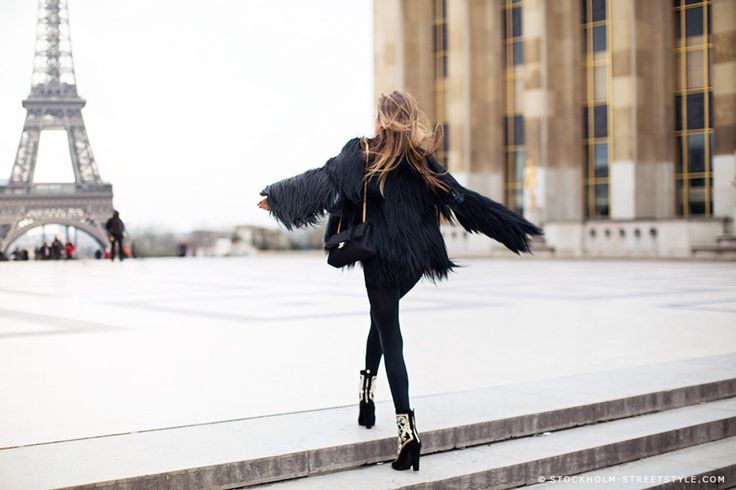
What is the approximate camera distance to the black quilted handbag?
5.33m

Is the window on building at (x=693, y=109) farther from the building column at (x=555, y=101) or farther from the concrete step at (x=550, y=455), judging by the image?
the concrete step at (x=550, y=455)

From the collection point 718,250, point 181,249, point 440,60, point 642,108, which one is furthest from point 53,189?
point 718,250

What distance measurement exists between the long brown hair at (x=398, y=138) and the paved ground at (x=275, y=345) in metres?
1.91

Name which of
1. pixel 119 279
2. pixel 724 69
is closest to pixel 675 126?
pixel 724 69

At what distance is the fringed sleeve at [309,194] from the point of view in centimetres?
551

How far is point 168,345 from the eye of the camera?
31.7 feet

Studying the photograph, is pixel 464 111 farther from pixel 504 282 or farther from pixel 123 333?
pixel 123 333

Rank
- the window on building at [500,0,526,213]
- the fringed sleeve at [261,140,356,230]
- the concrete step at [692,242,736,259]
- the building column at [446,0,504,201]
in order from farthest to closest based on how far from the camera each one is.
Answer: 1. the window on building at [500,0,526,213]
2. the building column at [446,0,504,201]
3. the concrete step at [692,242,736,259]
4. the fringed sleeve at [261,140,356,230]

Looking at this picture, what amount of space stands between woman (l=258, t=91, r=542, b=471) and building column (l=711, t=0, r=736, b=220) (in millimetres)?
38620

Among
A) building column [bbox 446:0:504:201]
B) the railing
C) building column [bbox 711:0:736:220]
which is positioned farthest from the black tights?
the railing

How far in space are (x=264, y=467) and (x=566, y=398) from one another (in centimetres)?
266

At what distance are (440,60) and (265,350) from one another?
156 ft

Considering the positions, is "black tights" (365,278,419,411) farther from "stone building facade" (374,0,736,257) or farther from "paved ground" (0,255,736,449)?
"stone building facade" (374,0,736,257)

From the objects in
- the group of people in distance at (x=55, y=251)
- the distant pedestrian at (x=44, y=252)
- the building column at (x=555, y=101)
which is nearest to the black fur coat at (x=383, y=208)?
the building column at (x=555, y=101)
